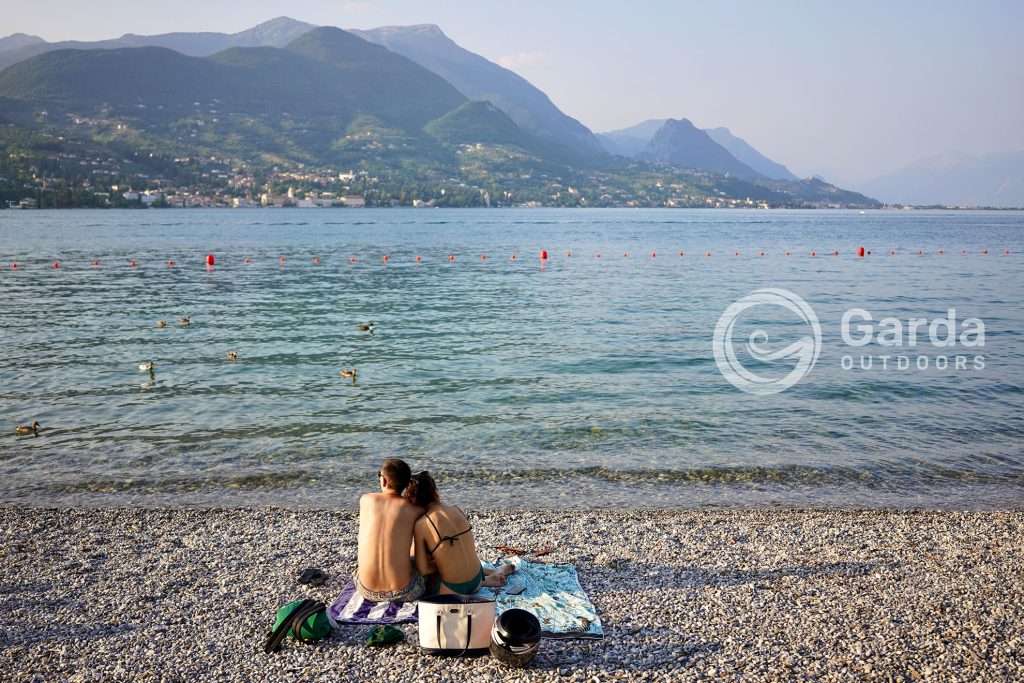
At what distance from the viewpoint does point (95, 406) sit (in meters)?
18.8

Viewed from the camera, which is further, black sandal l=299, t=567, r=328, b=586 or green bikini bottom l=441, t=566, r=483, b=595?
black sandal l=299, t=567, r=328, b=586

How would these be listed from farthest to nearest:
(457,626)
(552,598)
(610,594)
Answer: (610,594) < (552,598) < (457,626)

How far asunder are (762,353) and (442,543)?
64.6 ft

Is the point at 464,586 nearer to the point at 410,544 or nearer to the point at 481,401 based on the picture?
the point at 410,544

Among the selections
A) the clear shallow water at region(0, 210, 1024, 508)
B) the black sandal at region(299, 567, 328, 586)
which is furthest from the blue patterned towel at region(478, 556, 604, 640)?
the clear shallow water at region(0, 210, 1024, 508)

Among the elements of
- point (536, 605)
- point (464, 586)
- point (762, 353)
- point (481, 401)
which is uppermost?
point (464, 586)

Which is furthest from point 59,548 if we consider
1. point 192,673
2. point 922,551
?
point 922,551

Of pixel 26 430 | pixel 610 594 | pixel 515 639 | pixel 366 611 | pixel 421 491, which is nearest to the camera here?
pixel 515 639

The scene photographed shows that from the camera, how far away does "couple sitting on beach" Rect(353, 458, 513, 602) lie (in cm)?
836

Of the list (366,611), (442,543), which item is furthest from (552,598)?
(366,611)

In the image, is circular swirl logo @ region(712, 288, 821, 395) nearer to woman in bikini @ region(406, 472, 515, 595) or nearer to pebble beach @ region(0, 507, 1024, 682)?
pebble beach @ region(0, 507, 1024, 682)

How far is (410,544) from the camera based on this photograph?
332 inches

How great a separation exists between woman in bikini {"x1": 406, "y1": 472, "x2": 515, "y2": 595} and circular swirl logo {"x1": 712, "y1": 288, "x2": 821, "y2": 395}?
13890mm

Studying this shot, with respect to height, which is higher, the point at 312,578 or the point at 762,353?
the point at 312,578
